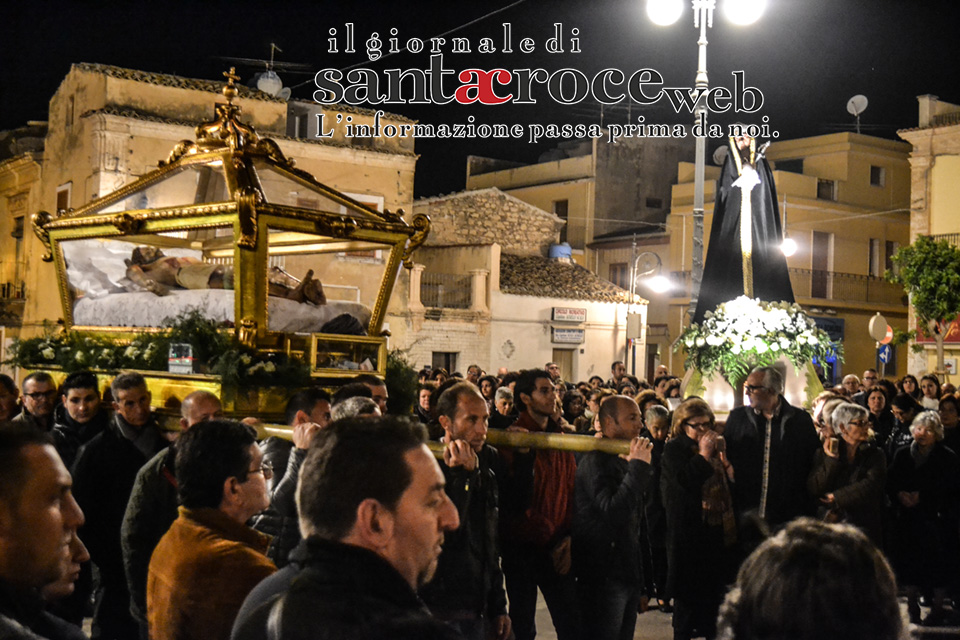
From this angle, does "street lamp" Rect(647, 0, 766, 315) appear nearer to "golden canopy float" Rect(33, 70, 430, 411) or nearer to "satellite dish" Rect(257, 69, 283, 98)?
"golden canopy float" Rect(33, 70, 430, 411)

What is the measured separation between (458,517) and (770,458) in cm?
371

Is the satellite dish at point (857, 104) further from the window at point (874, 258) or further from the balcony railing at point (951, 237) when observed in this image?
the balcony railing at point (951, 237)

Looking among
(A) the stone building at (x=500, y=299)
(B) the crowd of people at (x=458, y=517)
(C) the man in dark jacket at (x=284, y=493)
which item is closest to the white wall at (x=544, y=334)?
(A) the stone building at (x=500, y=299)

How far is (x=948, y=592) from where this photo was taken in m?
7.66

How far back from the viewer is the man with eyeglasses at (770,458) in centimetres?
608

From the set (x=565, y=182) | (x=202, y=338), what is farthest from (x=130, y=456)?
(x=565, y=182)

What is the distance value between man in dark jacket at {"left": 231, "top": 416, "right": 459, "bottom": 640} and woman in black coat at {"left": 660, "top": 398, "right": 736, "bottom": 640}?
360 cm

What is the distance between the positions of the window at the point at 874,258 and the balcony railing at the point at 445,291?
1557 centimetres

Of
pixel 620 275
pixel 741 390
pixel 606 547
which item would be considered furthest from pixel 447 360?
pixel 606 547

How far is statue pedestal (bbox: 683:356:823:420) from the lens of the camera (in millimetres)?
8328

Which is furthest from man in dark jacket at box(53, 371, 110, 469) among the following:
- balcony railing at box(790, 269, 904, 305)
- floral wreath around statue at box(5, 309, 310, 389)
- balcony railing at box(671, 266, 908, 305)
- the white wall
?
balcony railing at box(790, 269, 904, 305)

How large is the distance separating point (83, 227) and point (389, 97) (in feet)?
37.3

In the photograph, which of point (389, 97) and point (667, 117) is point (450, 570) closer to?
point (389, 97)

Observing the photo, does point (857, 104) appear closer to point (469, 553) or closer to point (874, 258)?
point (874, 258)
